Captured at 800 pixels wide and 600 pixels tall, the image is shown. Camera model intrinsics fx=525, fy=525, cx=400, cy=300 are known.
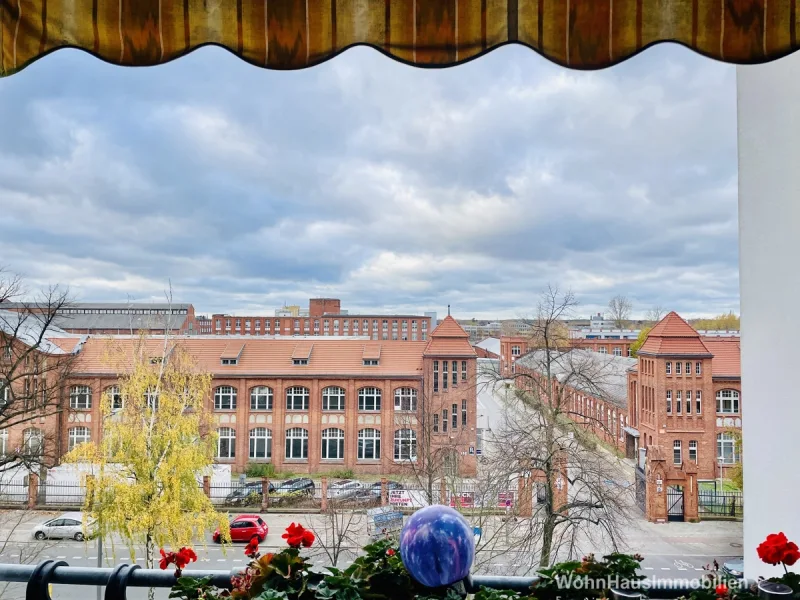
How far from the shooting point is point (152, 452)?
8.80 ft

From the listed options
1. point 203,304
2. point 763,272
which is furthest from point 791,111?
point 203,304

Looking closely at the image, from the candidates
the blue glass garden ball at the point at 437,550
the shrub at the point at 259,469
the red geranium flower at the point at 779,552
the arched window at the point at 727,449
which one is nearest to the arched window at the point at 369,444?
the shrub at the point at 259,469

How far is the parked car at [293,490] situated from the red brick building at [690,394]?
1.64 meters

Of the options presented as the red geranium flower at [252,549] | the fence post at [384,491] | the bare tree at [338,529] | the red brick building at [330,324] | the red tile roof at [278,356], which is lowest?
the bare tree at [338,529]

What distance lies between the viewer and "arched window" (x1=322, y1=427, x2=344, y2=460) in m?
2.76

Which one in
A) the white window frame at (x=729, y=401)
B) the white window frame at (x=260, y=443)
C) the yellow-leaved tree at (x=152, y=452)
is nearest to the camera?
the white window frame at (x=729, y=401)

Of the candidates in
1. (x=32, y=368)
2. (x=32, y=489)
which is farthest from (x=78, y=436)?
(x=32, y=368)

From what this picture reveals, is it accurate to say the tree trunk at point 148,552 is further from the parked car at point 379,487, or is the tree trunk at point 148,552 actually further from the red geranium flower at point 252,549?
the red geranium flower at point 252,549

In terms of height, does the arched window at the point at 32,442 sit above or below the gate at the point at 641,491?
above

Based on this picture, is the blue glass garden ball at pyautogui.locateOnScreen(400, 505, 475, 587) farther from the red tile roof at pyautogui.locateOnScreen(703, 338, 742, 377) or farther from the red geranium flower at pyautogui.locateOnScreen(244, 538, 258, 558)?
the red tile roof at pyautogui.locateOnScreen(703, 338, 742, 377)

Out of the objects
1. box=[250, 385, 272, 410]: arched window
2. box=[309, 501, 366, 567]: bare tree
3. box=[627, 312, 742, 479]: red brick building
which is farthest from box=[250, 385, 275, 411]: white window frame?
box=[627, 312, 742, 479]: red brick building

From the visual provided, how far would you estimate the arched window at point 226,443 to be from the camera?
8.77ft

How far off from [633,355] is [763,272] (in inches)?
41.9

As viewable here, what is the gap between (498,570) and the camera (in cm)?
242
